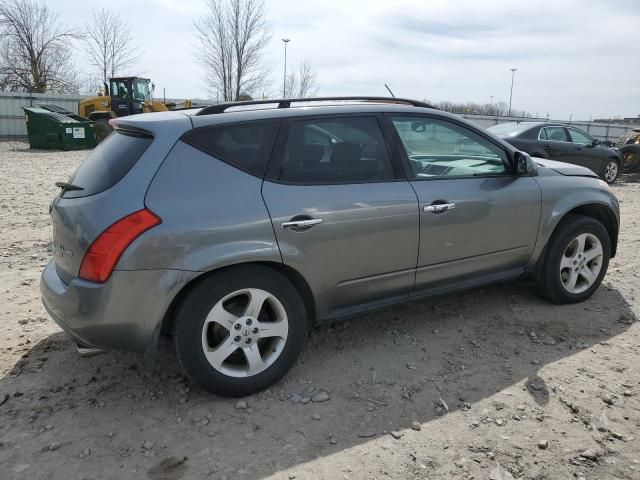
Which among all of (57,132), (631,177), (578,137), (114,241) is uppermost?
(578,137)

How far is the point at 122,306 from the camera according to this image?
8.63 ft

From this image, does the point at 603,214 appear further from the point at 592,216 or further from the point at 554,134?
the point at 554,134

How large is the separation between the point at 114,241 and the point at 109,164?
0.54 m

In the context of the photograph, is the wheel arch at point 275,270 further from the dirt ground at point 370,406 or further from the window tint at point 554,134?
the window tint at point 554,134

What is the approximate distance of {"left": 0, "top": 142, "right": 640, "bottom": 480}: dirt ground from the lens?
2469 mm

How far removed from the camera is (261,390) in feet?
9.95

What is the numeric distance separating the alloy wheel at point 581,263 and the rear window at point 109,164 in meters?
3.30

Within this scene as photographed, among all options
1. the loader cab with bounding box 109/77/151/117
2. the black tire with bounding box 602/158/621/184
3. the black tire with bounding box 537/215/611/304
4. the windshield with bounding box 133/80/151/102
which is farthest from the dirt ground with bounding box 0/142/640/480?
the windshield with bounding box 133/80/151/102

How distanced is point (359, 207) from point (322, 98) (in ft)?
2.91

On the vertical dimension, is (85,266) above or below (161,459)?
above

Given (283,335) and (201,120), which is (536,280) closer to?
(283,335)

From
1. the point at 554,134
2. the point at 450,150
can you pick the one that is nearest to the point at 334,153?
the point at 450,150

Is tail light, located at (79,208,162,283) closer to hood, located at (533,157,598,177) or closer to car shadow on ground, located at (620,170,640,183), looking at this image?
hood, located at (533,157,598,177)

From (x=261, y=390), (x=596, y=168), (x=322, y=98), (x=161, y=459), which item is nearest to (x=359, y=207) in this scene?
(x=322, y=98)
